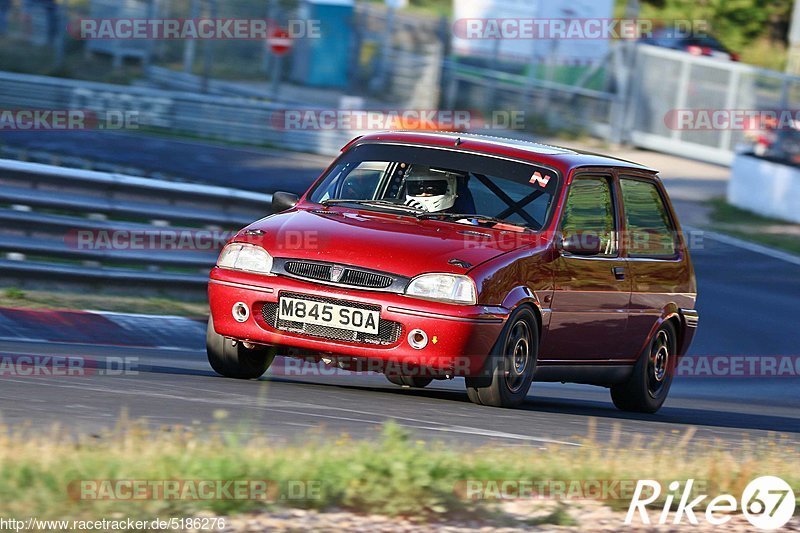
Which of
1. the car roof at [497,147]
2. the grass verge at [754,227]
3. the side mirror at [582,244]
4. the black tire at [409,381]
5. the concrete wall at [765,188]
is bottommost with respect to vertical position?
the grass verge at [754,227]

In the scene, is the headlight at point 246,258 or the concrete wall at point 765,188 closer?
the headlight at point 246,258

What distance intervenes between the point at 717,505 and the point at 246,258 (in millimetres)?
3469

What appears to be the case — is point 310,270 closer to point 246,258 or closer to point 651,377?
point 246,258

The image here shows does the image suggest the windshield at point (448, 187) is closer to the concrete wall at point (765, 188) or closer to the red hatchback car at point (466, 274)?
the red hatchback car at point (466, 274)

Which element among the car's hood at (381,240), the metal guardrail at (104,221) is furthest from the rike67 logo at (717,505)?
the metal guardrail at (104,221)

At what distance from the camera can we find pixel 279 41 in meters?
30.4

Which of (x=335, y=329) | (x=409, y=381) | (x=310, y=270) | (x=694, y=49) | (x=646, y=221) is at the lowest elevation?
(x=409, y=381)

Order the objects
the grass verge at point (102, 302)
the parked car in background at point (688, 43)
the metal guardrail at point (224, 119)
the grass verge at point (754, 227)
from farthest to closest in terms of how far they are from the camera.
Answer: the parked car in background at point (688, 43), the metal guardrail at point (224, 119), the grass verge at point (754, 227), the grass verge at point (102, 302)

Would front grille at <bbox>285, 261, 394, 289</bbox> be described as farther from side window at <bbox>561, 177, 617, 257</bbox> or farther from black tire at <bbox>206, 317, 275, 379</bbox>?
side window at <bbox>561, 177, 617, 257</bbox>

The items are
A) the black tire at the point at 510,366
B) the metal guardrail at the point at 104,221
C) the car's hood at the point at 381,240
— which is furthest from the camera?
the metal guardrail at the point at 104,221

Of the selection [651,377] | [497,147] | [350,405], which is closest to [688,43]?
[651,377]

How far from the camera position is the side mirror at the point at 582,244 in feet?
28.0

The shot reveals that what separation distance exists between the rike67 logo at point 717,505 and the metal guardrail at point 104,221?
697 cm

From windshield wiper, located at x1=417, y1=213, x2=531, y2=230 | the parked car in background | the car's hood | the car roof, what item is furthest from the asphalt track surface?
the parked car in background
